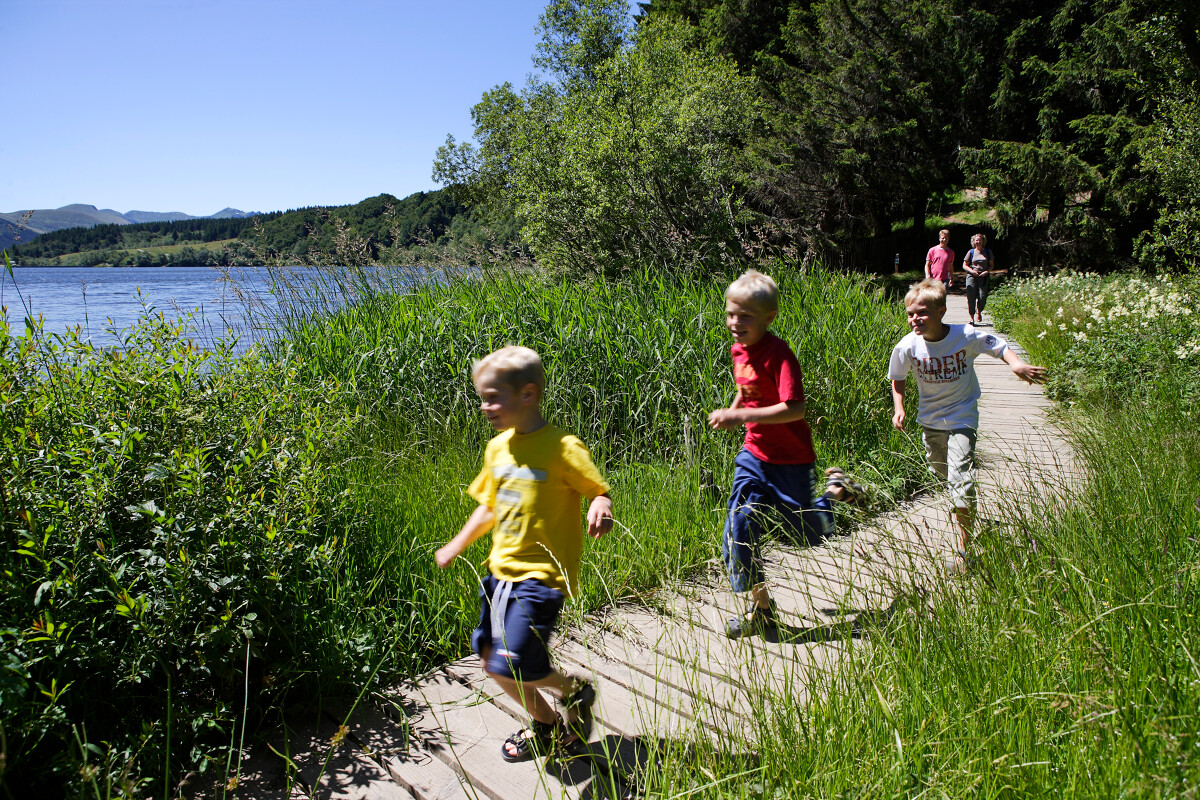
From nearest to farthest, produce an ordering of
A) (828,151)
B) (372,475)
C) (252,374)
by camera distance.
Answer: (252,374)
(372,475)
(828,151)

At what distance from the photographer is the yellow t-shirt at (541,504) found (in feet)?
A: 7.57

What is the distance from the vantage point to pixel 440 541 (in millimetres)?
3443

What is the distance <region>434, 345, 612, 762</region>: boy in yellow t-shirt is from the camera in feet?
7.34

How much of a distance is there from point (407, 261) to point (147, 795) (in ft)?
21.0

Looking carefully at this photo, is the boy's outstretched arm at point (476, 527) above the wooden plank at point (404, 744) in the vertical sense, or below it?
above

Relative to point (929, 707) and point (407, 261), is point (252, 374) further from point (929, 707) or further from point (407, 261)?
point (407, 261)

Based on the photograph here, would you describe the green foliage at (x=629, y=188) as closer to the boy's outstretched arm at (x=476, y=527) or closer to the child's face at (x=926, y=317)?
the child's face at (x=926, y=317)

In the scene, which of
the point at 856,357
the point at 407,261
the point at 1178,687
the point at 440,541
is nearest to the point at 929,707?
the point at 1178,687

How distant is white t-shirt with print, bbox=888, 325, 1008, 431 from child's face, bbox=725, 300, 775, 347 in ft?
3.96

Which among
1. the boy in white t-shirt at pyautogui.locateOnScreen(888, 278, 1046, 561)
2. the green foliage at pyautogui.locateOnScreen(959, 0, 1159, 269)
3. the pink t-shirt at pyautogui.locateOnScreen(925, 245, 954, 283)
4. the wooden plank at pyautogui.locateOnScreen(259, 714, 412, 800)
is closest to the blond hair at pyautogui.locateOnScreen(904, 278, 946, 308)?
the boy in white t-shirt at pyautogui.locateOnScreen(888, 278, 1046, 561)

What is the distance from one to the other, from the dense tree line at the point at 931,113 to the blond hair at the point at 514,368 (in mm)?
10892

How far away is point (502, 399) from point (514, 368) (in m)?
0.11

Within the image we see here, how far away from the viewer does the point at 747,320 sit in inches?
124

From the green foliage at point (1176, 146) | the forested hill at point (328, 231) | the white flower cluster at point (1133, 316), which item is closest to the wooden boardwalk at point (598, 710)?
the forested hill at point (328, 231)
